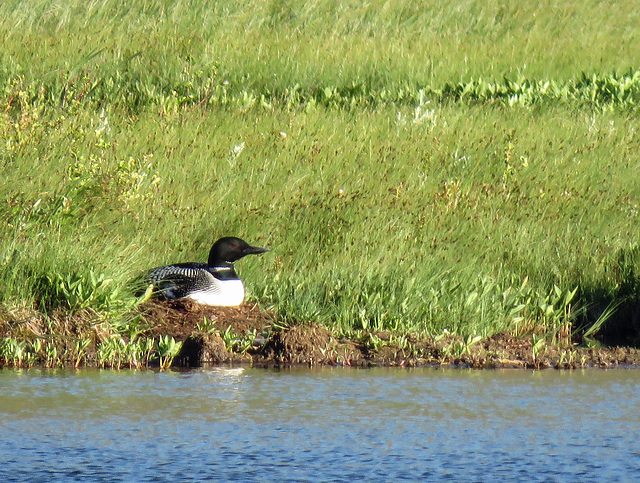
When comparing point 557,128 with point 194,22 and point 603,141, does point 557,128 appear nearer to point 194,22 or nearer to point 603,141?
point 603,141

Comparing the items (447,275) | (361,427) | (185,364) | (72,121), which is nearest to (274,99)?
(72,121)

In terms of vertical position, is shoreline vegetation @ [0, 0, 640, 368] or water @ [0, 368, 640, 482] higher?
shoreline vegetation @ [0, 0, 640, 368]

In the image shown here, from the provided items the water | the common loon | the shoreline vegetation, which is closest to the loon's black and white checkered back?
the common loon

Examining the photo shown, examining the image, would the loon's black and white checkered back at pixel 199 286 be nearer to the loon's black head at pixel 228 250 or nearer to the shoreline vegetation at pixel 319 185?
the shoreline vegetation at pixel 319 185

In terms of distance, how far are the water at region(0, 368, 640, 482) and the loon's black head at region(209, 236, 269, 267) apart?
62.6 inches

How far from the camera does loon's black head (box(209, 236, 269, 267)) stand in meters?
8.30

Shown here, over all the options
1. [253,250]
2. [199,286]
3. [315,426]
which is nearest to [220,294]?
[199,286]

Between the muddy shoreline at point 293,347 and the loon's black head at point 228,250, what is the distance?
674 millimetres

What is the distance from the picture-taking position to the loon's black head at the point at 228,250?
8297 millimetres

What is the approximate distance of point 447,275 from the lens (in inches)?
335

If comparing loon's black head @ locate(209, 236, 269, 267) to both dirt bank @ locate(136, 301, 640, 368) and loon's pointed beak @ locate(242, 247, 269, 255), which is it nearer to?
loon's pointed beak @ locate(242, 247, 269, 255)

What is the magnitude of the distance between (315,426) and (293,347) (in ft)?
5.99

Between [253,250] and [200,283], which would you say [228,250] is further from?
[200,283]

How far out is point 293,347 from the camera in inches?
285
